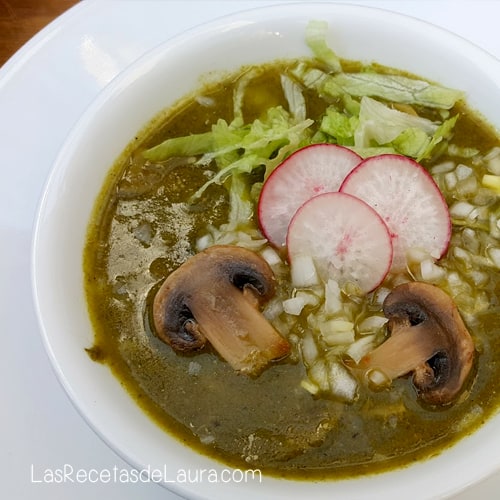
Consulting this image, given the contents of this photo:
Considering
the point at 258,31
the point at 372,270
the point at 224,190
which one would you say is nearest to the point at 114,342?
the point at 224,190

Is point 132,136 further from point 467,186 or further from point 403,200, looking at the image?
point 467,186

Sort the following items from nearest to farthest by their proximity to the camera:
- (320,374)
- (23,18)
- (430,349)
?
(430,349) < (320,374) < (23,18)

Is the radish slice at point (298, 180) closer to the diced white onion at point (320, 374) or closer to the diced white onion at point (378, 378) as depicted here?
the diced white onion at point (320, 374)

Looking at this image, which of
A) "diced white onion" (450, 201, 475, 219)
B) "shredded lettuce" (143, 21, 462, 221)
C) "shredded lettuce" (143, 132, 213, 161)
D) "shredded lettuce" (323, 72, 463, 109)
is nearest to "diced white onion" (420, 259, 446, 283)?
"diced white onion" (450, 201, 475, 219)

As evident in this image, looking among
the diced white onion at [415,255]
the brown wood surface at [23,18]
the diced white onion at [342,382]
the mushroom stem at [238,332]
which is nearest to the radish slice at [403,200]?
the diced white onion at [415,255]

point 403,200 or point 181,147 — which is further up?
point 181,147

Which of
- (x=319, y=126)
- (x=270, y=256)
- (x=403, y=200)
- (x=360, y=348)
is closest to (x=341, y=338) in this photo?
(x=360, y=348)
